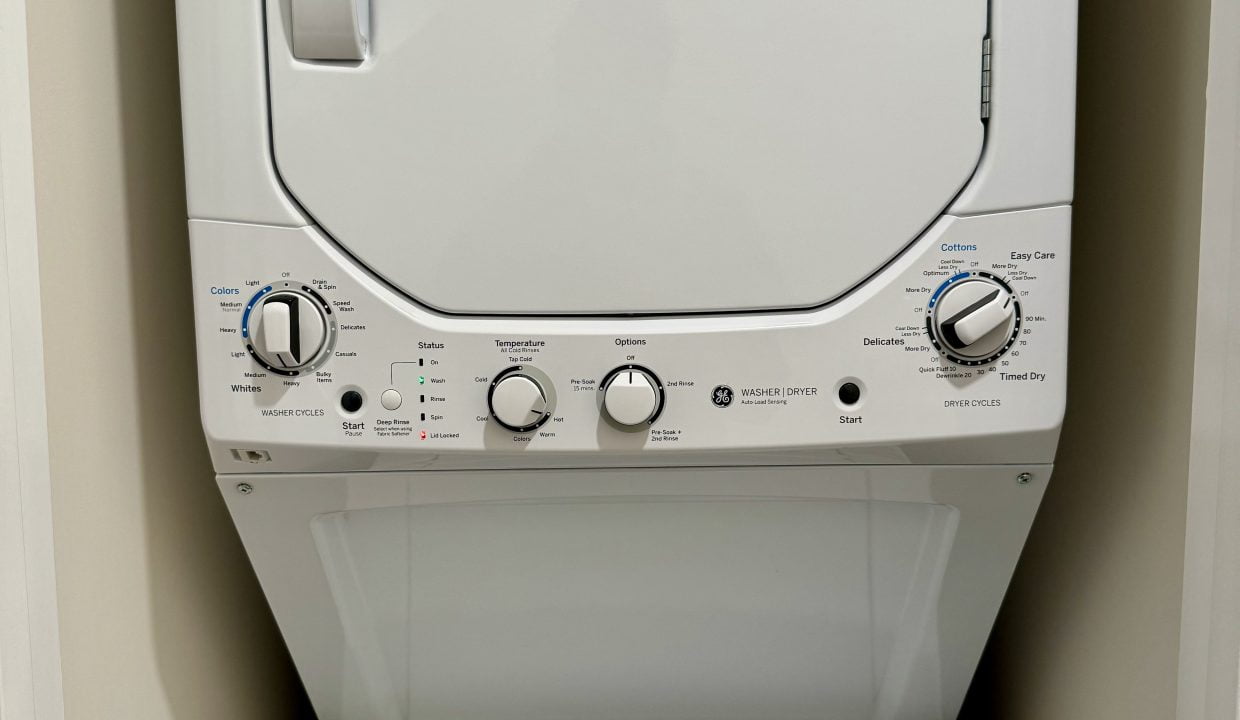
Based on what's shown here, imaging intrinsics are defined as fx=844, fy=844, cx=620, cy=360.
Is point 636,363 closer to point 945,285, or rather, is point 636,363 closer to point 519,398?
point 519,398

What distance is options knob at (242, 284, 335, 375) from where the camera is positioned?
0.68 metres

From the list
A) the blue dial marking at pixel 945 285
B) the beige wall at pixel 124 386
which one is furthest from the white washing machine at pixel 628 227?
the beige wall at pixel 124 386

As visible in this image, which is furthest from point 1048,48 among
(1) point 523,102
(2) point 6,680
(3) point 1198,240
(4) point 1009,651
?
(2) point 6,680

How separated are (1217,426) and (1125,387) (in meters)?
0.22

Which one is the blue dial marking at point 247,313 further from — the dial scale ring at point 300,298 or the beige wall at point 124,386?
the beige wall at point 124,386

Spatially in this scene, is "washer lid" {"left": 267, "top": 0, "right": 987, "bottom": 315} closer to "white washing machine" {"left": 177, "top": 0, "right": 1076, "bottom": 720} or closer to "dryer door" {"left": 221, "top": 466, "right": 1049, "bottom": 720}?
"white washing machine" {"left": 177, "top": 0, "right": 1076, "bottom": 720}

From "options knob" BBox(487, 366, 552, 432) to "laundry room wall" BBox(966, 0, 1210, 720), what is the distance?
53 cm

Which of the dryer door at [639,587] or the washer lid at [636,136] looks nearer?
the washer lid at [636,136]

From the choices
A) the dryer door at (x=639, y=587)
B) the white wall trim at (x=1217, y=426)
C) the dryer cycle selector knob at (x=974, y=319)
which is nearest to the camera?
the white wall trim at (x=1217, y=426)

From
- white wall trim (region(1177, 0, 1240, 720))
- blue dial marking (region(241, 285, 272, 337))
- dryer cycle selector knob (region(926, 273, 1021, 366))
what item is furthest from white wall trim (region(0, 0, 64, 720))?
white wall trim (region(1177, 0, 1240, 720))

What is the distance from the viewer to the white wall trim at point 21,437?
60cm

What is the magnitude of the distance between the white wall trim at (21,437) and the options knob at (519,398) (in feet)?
1.11

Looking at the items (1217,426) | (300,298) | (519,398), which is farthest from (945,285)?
(300,298)

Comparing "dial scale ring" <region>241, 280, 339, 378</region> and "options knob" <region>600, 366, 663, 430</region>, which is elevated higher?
"dial scale ring" <region>241, 280, 339, 378</region>
